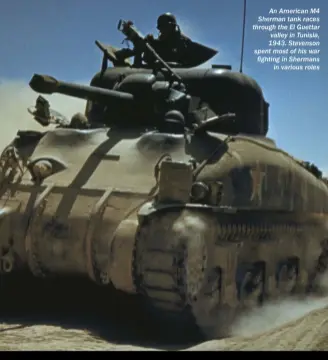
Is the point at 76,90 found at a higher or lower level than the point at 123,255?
higher

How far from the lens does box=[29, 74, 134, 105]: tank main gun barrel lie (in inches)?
217

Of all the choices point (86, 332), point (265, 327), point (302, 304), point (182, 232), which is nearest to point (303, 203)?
point (302, 304)

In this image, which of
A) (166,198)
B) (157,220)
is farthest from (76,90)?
(157,220)

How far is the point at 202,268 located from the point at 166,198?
0.65 metres

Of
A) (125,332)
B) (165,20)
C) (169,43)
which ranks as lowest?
(125,332)

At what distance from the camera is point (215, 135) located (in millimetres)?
6359

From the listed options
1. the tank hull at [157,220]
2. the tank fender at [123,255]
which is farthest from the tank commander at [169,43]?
the tank fender at [123,255]

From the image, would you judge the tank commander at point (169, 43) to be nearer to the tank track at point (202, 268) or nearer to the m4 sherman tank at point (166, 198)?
the m4 sherman tank at point (166, 198)

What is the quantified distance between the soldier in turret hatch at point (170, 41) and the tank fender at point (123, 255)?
3061 mm

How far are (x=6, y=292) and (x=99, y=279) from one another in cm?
139

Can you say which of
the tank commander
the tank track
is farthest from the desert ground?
the tank commander

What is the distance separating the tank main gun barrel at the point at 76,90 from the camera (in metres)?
5.52

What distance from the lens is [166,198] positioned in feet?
17.6

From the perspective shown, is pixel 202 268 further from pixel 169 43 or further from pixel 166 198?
pixel 169 43
